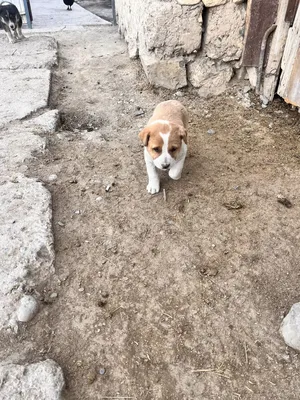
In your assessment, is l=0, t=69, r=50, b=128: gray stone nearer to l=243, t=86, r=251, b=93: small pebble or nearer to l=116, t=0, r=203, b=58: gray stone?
l=116, t=0, r=203, b=58: gray stone

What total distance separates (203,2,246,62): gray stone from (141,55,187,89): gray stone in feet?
1.29

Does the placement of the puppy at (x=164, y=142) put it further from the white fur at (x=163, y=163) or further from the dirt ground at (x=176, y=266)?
the dirt ground at (x=176, y=266)

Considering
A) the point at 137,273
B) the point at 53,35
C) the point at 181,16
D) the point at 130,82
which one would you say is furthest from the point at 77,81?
the point at 137,273

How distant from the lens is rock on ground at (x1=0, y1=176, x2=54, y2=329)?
2191 millimetres

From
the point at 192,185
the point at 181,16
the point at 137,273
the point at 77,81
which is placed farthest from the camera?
the point at 77,81

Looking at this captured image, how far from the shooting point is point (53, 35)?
285 inches

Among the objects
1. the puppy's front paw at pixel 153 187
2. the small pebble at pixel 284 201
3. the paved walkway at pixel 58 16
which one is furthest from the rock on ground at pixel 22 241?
the paved walkway at pixel 58 16

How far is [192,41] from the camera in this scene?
4.40 meters

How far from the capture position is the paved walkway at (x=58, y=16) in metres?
9.27

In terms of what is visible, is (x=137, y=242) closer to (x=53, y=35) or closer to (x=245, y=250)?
(x=245, y=250)

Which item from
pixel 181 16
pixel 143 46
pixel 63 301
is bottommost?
pixel 63 301

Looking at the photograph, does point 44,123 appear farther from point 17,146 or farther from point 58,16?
point 58,16

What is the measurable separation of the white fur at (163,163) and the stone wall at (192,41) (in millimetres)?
2051

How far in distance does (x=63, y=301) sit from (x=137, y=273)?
517 mm
